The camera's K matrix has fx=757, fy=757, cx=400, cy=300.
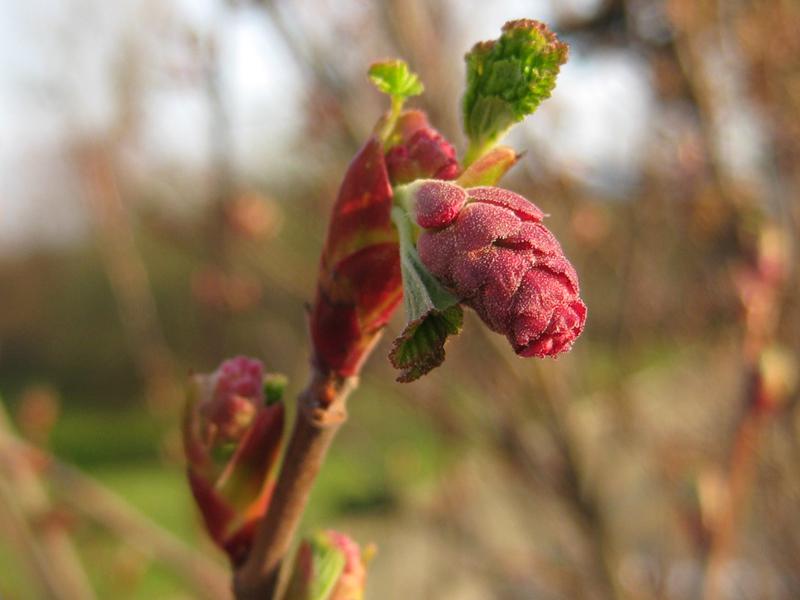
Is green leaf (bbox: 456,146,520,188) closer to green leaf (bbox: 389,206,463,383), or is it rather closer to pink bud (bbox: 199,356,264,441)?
green leaf (bbox: 389,206,463,383)

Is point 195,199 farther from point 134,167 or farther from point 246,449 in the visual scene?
point 246,449

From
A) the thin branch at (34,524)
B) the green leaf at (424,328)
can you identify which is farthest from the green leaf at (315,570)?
the thin branch at (34,524)

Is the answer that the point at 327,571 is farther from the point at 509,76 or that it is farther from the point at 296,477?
the point at 509,76

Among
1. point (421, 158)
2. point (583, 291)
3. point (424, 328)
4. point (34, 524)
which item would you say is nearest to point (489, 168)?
point (421, 158)

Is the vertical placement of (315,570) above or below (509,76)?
below

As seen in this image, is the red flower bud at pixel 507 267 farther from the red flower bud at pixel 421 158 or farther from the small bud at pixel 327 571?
the small bud at pixel 327 571

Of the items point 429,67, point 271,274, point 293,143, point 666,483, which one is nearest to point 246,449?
point 429,67
